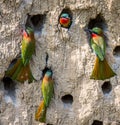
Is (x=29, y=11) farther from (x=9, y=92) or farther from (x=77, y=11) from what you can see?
(x=9, y=92)

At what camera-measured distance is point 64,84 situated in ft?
6.95

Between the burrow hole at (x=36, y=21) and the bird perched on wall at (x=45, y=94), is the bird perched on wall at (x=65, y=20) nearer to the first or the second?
the burrow hole at (x=36, y=21)

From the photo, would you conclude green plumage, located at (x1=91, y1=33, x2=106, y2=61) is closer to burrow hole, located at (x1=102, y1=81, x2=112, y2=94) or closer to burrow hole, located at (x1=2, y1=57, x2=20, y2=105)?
burrow hole, located at (x1=102, y1=81, x2=112, y2=94)

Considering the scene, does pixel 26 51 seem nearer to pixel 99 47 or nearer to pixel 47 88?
pixel 47 88

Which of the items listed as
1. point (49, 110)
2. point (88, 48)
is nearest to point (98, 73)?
point (88, 48)

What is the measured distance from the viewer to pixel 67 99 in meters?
2.17

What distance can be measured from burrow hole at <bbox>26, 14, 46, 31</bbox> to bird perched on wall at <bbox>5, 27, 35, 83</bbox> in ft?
0.17

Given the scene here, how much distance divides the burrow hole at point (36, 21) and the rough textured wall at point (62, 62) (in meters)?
0.01

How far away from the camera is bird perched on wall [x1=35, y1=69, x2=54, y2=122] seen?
6.76 ft

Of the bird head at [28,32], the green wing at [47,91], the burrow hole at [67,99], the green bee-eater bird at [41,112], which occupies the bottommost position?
the green bee-eater bird at [41,112]

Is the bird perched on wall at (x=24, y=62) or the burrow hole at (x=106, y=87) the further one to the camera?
the burrow hole at (x=106, y=87)

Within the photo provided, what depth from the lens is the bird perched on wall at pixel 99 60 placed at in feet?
6.75

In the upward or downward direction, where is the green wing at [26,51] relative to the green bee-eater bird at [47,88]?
upward

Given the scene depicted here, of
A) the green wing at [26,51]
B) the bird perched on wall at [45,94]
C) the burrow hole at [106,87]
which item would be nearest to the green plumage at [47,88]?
the bird perched on wall at [45,94]
